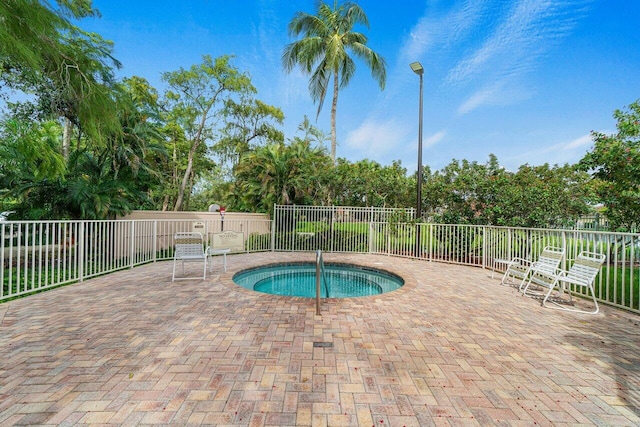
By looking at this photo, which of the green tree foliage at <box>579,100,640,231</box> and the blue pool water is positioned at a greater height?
the green tree foliage at <box>579,100,640,231</box>

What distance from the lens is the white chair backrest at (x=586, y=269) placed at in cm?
392

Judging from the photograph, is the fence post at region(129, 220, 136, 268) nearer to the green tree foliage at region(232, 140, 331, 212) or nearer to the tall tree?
the green tree foliage at region(232, 140, 331, 212)

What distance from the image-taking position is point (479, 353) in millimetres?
2646

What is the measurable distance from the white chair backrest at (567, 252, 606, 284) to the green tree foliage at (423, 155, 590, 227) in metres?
4.56

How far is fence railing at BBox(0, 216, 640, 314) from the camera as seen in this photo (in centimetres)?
434

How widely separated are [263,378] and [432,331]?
2082 mm

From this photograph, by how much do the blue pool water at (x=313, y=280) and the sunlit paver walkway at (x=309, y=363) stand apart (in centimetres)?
190

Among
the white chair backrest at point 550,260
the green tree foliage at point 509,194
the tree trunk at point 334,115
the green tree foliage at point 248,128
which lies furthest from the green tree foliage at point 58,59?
the green tree foliage at point 248,128

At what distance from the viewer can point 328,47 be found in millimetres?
12539

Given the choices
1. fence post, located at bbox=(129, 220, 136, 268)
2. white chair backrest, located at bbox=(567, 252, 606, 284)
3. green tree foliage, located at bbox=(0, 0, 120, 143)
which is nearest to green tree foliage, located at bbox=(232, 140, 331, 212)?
fence post, located at bbox=(129, 220, 136, 268)

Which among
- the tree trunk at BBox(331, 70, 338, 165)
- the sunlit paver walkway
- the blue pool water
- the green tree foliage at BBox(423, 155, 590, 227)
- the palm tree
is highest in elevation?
the palm tree

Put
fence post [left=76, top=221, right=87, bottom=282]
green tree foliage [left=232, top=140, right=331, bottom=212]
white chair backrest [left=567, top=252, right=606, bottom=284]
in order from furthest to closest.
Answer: green tree foliage [left=232, top=140, right=331, bottom=212] < fence post [left=76, top=221, right=87, bottom=282] < white chair backrest [left=567, top=252, right=606, bottom=284]

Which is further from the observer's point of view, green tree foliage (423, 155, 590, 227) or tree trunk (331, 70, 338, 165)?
tree trunk (331, 70, 338, 165)

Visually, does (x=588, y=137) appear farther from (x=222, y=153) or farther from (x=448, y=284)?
(x=222, y=153)
